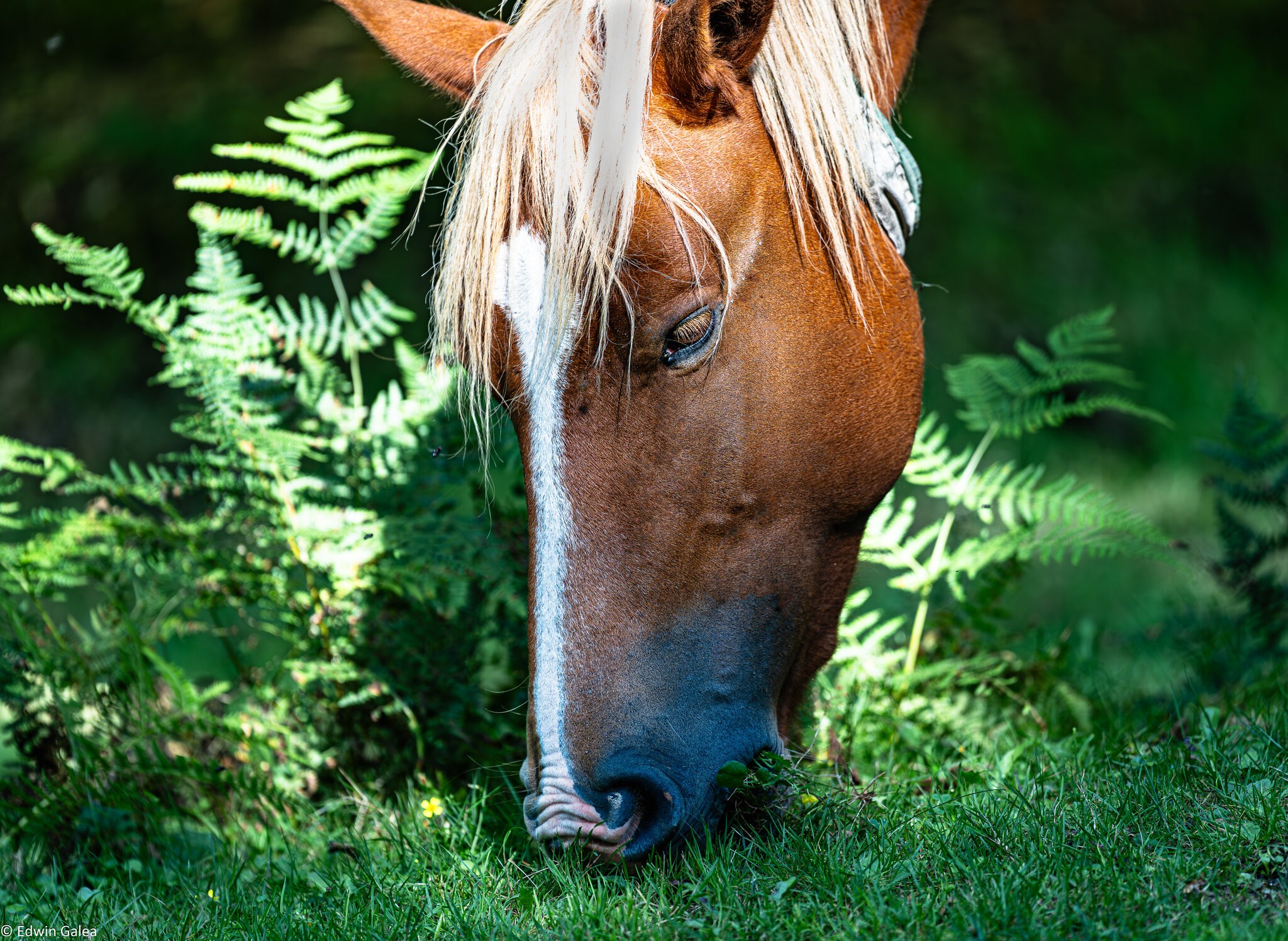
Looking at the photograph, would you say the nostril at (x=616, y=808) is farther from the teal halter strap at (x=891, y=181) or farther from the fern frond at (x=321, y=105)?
the fern frond at (x=321, y=105)

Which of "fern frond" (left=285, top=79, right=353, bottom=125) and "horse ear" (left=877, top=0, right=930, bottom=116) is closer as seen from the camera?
"horse ear" (left=877, top=0, right=930, bottom=116)

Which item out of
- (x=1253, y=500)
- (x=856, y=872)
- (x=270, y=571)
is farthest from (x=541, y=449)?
(x=1253, y=500)

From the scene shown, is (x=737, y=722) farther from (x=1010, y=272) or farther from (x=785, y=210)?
(x=1010, y=272)

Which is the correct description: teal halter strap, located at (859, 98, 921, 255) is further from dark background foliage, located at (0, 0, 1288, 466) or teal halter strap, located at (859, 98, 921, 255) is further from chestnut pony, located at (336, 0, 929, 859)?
dark background foliage, located at (0, 0, 1288, 466)

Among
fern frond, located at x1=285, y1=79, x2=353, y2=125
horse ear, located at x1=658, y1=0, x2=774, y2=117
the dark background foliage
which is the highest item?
horse ear, located at x1=658, y1=0, x2=774, y2=117

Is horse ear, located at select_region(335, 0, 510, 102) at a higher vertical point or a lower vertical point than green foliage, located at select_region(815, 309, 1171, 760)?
higher

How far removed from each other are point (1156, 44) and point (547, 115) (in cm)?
625

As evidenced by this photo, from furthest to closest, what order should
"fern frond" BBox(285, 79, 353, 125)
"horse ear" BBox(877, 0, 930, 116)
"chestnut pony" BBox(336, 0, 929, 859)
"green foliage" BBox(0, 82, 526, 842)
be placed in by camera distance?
"fern frond" BBox(285, 79, 353, 125), "green foliage" BBox(0, 82, 526, 842), "horse ear" BBox(877, 0, 930, 116), "chestnut pony" BBox(336, 0, 929, 859)

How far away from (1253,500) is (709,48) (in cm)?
234

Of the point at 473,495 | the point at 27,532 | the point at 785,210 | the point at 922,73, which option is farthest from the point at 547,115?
the point at 922,73

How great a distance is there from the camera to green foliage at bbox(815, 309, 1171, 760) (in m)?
3.03

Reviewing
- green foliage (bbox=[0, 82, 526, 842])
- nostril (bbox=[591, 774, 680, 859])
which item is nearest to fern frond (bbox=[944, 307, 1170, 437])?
green foliage (bbox=[0, 82, 526, 842])

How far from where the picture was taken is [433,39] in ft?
8.31

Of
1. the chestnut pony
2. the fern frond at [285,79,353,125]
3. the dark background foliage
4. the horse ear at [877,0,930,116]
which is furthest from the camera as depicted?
the dark background foliage
